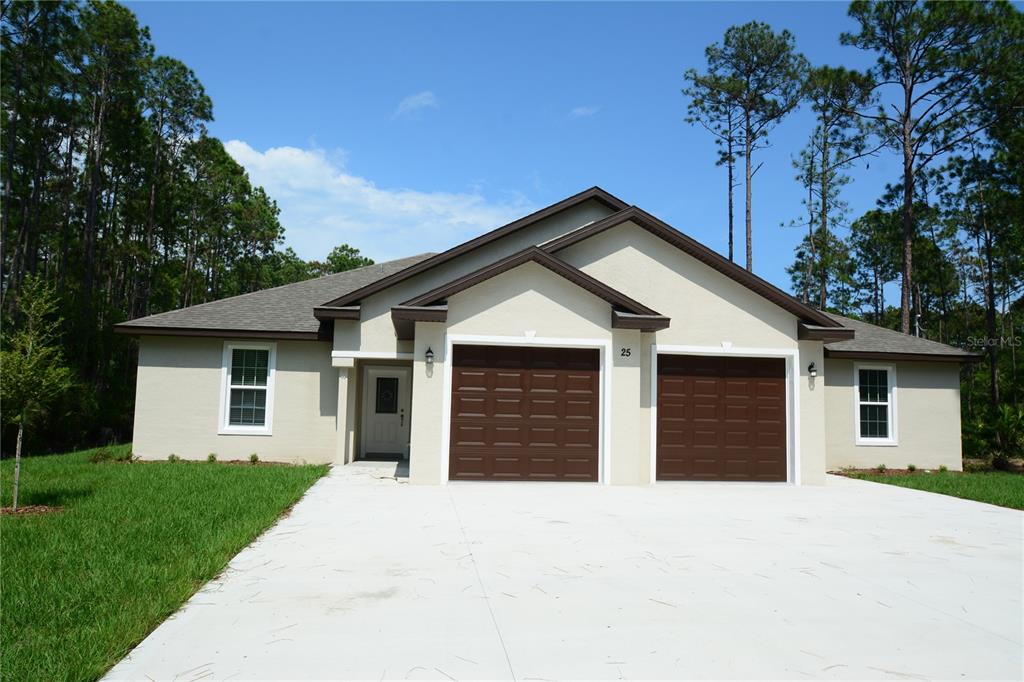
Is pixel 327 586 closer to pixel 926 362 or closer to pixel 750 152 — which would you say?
pixel 926 362

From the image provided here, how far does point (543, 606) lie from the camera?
16.1 ft

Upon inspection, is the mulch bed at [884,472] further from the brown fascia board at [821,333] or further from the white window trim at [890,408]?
the brown fascia board at [821,333]

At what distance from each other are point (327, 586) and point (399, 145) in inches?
569

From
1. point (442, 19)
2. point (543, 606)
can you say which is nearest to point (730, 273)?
point (442, 19)

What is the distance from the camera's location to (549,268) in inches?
457

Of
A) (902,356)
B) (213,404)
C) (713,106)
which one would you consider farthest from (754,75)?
(213,404)

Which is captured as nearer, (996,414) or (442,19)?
(442,19)

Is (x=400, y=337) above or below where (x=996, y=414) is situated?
above

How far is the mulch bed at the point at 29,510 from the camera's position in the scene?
8008 millimetres

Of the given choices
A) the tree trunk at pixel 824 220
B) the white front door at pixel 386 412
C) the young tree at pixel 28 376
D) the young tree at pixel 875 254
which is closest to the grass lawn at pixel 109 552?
the young tree at pixel 28 376

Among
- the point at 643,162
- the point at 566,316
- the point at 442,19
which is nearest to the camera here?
the point at 566,316

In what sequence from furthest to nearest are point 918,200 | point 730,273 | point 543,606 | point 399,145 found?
point 918,200, point 399,145, point 730,273, point 543,606

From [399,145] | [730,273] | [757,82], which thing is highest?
[757,82]

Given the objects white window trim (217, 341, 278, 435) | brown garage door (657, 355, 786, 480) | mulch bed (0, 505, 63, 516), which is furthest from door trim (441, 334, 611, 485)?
mulch bed (0, 505, 63, 516)
